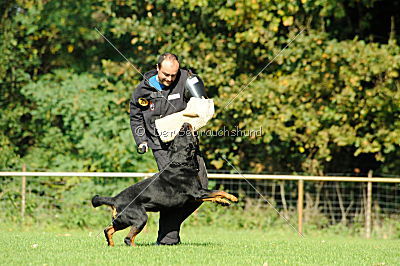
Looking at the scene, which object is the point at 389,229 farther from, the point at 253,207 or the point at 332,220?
the point at 253,207

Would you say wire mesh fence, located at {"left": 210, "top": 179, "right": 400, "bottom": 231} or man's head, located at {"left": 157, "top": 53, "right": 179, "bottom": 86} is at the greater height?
man's head, located at {"left": 157, "top": 53, "right": 179, "bottom": 86}

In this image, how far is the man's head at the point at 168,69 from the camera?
6.05 meters

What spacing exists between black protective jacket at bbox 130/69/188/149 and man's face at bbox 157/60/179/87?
141mm

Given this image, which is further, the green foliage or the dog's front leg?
the green foliage

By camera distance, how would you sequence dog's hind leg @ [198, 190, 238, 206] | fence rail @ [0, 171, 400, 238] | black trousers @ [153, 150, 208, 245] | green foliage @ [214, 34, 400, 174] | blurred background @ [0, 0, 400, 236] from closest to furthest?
dog's hind leg @ [198, 190, 238, 206], black trousers @ [153, 150, 208, 245], green foliage @ [214, 34, 400, 174], blurred background @ [0, 0, 400, 236], fence rail @ [0, 171, 400, 238]

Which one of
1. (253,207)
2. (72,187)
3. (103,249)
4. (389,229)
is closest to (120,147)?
(72,187)

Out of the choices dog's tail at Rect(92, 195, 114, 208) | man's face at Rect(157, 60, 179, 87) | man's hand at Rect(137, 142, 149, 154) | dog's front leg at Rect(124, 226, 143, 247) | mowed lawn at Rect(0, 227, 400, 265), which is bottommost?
mowed lawn at Rect(0, 227, 400, 265)

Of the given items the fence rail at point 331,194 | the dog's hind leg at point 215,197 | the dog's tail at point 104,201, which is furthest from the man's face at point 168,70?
the fence rail at point 331,194

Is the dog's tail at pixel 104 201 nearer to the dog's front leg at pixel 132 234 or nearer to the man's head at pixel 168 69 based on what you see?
the dog's front leg at pixel 132 234

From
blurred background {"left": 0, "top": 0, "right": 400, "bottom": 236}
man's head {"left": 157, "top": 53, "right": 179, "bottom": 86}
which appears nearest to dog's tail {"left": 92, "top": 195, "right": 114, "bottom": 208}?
man's head {"left": 157, "top": 53, "right": 179, "bottom": 86}

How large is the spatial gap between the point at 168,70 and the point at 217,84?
542 centimetres

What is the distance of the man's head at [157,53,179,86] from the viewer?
6.05 m

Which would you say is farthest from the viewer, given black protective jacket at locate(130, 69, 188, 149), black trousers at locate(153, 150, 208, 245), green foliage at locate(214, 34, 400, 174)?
green foliage at locate(214, 34, 400, 174)

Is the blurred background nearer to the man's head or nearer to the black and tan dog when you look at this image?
the man's head
